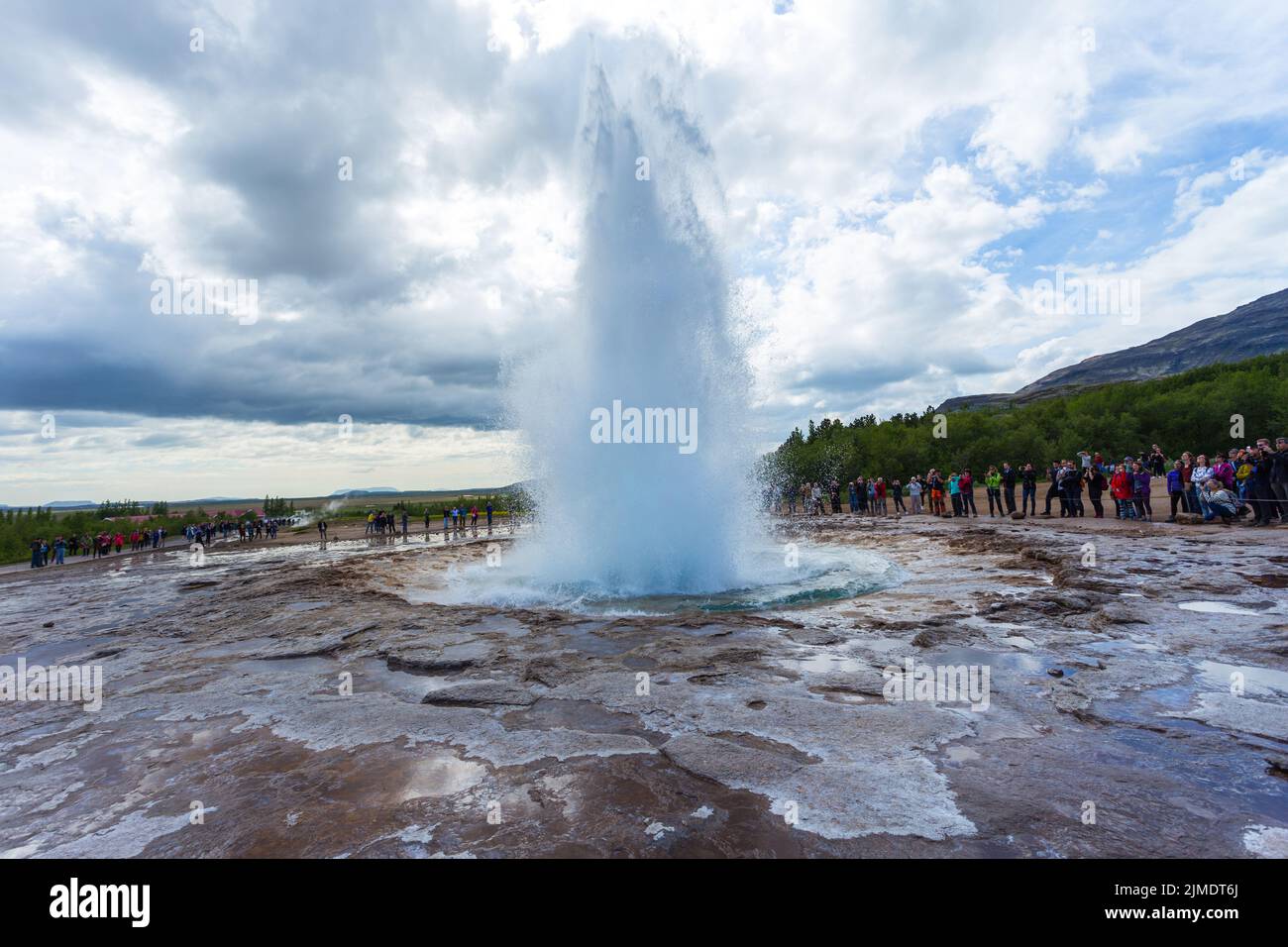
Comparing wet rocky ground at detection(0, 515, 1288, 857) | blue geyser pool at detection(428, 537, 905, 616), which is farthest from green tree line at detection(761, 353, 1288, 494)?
wet rocky ground at detection(0, 515, 1288, 857)

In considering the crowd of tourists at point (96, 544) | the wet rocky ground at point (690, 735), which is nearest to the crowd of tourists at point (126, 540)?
the crowd of tourists at point (96, 544)

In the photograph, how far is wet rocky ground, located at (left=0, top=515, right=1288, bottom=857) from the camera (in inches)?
125

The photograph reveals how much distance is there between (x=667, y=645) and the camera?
7273mm

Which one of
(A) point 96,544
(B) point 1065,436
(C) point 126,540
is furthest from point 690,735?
(B) point 1065,436

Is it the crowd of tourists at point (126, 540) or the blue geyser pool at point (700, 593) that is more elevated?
the blue geyser pool at point (700, 593)

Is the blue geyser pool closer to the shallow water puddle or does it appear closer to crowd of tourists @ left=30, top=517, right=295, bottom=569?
the shallow water puddle

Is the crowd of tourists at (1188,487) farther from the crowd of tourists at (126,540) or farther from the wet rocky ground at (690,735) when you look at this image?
the crowd of tourists at (126,540)

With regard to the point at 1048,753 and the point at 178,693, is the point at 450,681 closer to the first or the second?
the point at 178,693

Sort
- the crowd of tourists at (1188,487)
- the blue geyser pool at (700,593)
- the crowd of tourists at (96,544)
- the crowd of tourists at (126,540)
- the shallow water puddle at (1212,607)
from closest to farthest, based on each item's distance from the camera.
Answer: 1. the shallow water puddle at (1212,607)
2. the blue geyser pool at (700,593)
3. the crowd of tourists at (1188,487)
4. the crowd of tourists at (126,540)
5. the crowd of tourists at (96,544)

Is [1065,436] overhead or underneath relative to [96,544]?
overhead

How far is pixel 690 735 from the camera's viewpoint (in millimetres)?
4484

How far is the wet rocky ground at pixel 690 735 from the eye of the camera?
3.17 meters

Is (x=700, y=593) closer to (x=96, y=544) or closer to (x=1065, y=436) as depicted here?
(x=96, y=544)
